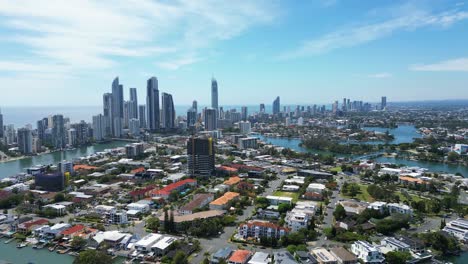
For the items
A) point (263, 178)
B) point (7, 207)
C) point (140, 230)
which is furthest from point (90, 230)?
point (263, 178)

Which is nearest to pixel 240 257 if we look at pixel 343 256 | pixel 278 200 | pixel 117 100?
pixel 343 256

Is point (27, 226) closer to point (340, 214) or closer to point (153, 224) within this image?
point (153, 224)

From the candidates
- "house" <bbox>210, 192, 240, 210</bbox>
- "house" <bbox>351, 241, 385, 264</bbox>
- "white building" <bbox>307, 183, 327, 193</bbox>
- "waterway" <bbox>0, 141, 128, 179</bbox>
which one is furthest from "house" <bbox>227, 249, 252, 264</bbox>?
"waterway" <bbox>0, 141, 128, 179</bbox>

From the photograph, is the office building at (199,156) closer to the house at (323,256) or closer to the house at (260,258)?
the house at (260,258)

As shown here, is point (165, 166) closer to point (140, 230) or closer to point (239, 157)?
point (239, 157)

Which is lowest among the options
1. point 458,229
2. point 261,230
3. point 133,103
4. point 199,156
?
point 458,229

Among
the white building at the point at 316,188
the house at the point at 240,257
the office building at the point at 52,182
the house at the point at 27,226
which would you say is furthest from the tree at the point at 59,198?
the white building at the point at 316,188
